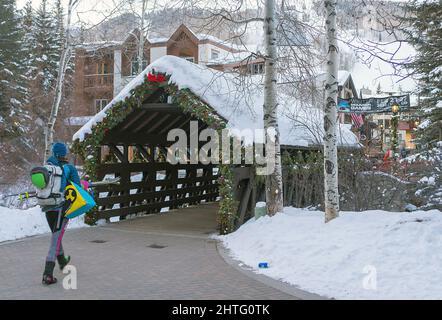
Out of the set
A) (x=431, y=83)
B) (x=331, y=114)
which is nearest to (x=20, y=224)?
(x=331, y=114)

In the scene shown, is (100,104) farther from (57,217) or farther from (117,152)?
(57,217)

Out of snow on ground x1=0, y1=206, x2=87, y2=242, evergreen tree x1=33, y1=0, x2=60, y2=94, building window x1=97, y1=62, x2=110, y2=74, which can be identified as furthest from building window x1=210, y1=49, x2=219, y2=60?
snow on ground x1=0, y1=206, x2=87, y2=242

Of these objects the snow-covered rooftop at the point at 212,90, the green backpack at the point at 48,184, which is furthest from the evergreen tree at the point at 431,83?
the green backpack at the point at 48,184

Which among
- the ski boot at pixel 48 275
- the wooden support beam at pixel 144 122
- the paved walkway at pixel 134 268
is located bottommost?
the paved walkway at pixel 134 268

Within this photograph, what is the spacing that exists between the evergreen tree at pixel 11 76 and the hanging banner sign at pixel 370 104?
21.2m

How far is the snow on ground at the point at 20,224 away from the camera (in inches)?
413

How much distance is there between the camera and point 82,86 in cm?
3678

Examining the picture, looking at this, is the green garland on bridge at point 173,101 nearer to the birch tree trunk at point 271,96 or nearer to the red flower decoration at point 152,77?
the red flower decoration at point 152,77

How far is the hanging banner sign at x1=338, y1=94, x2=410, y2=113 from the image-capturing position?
57.4ft

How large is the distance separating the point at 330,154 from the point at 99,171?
6.74 metres

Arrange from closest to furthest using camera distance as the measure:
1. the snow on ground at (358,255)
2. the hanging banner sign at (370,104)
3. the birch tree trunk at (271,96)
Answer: the snow on ground at (358,255) < the birch tree trunk at (271,96) < the hanging banner sign at (370,104)

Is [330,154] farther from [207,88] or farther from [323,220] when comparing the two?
[207,88]

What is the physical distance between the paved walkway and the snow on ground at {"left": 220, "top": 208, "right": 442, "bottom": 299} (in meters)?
0.66
